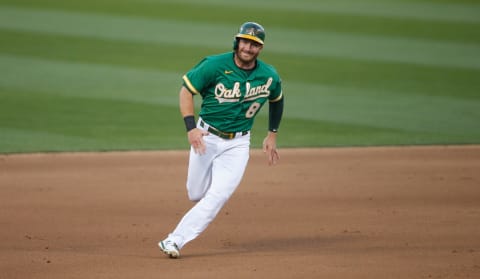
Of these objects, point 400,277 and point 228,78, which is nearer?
point 400,277

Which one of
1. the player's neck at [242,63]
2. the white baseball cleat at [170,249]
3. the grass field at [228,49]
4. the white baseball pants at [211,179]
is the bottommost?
the grass field at [228,49]

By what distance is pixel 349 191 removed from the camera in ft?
33.5

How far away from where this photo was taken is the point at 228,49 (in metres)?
18.0

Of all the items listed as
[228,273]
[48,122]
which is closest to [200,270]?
[228,273]

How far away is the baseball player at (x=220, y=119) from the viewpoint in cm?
729

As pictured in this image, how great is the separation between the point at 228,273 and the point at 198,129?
1.17 meters

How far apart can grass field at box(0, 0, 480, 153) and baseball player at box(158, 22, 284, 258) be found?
5098mm

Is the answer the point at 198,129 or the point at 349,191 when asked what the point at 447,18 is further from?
the point at 198,129

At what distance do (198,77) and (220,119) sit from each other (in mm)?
418

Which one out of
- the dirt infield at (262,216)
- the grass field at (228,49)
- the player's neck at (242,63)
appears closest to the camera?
the dirt infield at (262,216)

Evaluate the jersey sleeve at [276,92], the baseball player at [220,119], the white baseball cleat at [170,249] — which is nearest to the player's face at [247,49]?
the baseball player at [220,119]

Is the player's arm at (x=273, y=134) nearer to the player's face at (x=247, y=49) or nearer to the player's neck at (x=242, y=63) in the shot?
the player's neck at (x=242, y=63)

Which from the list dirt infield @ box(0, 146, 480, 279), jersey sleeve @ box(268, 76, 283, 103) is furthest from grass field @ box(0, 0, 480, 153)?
jersey sleeve @ box(268, 76, 283, 103)

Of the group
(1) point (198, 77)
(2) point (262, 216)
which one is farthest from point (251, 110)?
(2) point (262, 216)
